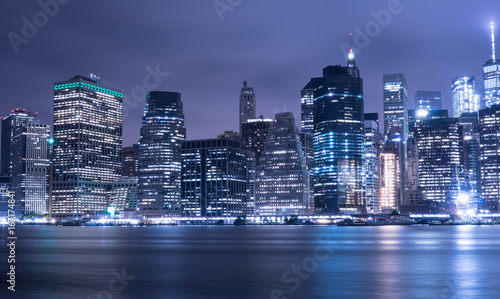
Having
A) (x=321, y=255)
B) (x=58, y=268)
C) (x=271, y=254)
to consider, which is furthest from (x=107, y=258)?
(x=321, y=255)

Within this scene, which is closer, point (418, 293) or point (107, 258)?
point (418, 293)

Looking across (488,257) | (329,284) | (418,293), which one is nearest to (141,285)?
(329,284)

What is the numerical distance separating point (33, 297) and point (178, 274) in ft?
65.2

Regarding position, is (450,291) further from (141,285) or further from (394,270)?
(141,285)

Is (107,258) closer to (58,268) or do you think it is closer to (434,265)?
(58,268)

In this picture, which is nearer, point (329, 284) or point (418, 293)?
point (418, 293)

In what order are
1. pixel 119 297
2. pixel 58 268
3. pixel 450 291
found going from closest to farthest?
1. pixel 119 297
2. pixel 450 291
3. pixel 58 268

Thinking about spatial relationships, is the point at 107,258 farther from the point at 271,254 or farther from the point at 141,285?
the point at 141,285

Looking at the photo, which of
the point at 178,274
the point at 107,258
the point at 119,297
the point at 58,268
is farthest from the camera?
the point at 107,258

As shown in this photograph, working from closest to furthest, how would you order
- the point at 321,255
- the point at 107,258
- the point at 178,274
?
1. the point at 178,274
2. the point at 107,258
3. the point at 321,255

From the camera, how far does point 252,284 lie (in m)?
60.3

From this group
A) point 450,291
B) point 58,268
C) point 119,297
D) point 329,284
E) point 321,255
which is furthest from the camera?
point 321,255

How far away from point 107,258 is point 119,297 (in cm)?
4107

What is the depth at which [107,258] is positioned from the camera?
91.4 m
